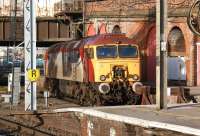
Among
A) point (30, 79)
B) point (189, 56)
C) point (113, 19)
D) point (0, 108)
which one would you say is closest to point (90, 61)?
point (30, 79)

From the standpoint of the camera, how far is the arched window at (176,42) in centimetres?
4131

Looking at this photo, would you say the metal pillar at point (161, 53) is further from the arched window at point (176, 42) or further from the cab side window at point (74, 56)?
the arched window at point (176, 42)

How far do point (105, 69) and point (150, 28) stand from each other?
16.8 m

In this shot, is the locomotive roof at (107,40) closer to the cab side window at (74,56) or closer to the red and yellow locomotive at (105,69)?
the red and yellow locomotive at (105,69)

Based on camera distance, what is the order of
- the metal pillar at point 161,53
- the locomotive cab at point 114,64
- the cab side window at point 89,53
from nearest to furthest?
the metal pillar at point 161,53 → the locomotive cab at point 114,64 → the cab side window at point 89,53

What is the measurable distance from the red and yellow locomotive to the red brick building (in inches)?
106

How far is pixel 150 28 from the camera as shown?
4428cm

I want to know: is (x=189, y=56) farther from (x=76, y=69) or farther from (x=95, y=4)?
(x=95, y=4)

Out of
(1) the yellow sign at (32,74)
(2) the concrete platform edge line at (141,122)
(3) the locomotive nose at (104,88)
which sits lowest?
(2) the concrete platform edge line at (141,122)

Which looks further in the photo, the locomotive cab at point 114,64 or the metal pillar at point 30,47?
the locomotive cab at point 114,64

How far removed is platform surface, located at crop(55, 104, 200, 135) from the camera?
12.8m

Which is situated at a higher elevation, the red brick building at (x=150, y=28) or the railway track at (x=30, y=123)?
the red brick building at (x=150, y=28)

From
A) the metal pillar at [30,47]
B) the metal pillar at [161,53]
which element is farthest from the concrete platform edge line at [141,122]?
the metal pillar at [30,47]

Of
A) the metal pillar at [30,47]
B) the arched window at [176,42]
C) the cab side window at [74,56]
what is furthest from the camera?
the arched window at [176,42]
